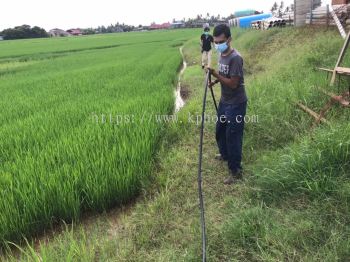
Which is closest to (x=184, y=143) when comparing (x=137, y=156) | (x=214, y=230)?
(x=137, y=156)

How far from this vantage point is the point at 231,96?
11.2ft

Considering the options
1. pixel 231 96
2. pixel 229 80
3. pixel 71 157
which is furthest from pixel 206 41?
pixel 71 157

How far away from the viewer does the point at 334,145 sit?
2.93 metres

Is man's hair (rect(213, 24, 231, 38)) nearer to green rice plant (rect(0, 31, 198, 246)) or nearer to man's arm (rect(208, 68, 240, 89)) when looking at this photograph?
man's arm (rect(208, 68, 240, 89))

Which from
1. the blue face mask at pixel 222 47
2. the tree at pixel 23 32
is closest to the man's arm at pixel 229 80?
the blue face mask at pixel 222 47

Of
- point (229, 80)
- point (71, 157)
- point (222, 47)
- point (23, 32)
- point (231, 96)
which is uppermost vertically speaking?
point (23, 32)

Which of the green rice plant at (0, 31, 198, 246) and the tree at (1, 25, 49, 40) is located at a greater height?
the tree at (1, 25, 49, 40)

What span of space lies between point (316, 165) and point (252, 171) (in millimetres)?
822

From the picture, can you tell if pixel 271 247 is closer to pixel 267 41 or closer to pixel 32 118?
pixel 32 118

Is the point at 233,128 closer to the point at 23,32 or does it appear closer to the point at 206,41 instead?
the point at 206,41

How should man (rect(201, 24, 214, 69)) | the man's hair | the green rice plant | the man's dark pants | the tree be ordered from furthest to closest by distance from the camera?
the tree, man (rect(201, 24, 214, 69)), the man's dark pants, the man's hair, the green rice plant

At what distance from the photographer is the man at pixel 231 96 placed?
127 inches

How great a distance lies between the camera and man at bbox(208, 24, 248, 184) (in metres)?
3.23

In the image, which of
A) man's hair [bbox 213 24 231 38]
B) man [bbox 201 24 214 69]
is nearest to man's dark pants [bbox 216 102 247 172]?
man's hair [bbox 213 24 231 38]
